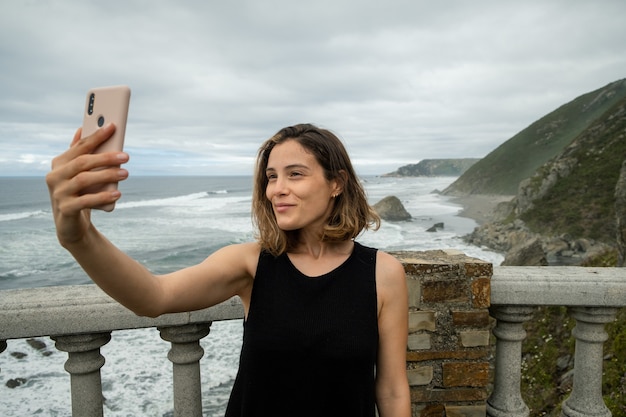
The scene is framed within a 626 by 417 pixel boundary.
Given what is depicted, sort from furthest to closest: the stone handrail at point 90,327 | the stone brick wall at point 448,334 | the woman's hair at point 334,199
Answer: the stone brick wall at point 448,334
the stone handrail at point 90,327
the woman's hair at point 334,199

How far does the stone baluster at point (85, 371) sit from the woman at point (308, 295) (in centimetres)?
84

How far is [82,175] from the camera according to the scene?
4.03ft

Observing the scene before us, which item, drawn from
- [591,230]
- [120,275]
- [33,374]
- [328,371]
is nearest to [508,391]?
[328,371]

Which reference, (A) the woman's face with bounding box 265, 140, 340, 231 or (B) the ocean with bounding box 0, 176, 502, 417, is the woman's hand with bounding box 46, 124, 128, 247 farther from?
(B) the ocean with bounding box 0, 176, 502, 417

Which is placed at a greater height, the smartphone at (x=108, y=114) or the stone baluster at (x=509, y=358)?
the smartphone at (x=108, y=114)

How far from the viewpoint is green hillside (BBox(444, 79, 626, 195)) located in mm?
83062

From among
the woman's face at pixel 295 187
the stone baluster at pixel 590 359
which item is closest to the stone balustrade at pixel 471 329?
the stone baluster at pixel 590 359

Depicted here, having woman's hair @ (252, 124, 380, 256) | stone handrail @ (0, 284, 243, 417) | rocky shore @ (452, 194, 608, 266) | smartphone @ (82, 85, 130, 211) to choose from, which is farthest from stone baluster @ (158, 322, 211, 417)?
rocky shore @ (452, 194, 608, 266)

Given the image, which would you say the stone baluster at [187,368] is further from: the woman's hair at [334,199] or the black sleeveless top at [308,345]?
the woman's hair at [334,199]

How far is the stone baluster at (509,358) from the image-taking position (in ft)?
8.98

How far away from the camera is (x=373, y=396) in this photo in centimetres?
207

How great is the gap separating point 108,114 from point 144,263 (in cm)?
2574

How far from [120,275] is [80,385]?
1246 millimetres

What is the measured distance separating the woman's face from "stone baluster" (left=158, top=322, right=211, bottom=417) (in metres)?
0.95
